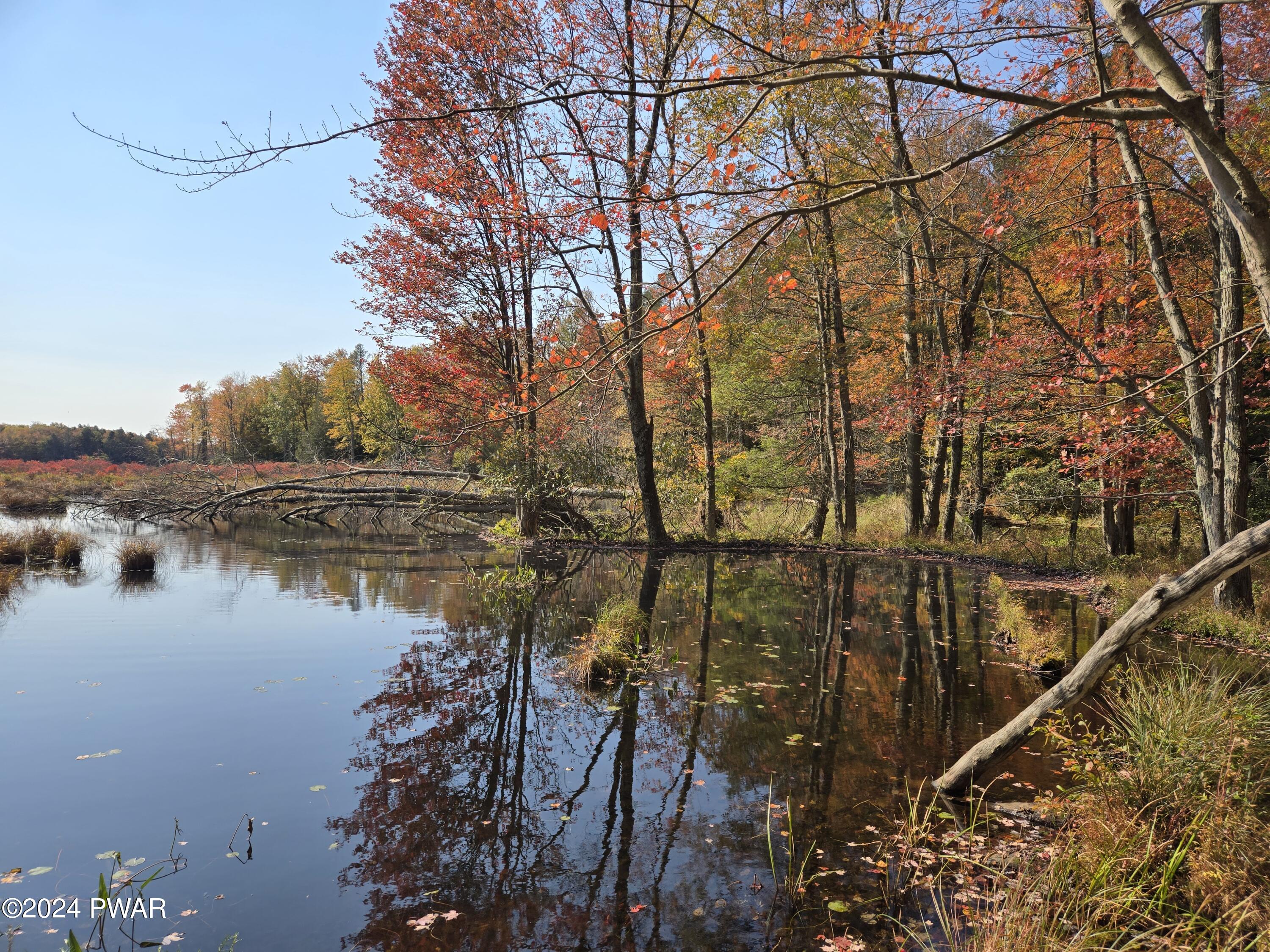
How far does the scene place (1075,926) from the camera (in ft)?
9.59

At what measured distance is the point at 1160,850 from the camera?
10.0 feet

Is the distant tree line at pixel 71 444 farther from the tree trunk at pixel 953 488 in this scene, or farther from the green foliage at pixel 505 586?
the tree trunk at pixel 953 488

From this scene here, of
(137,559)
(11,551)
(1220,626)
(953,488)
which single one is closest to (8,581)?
(137,559)

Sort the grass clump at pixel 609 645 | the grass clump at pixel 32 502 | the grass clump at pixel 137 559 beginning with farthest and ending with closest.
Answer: the grass clump at pixel 32 502
the grass clump at pixel 137 559
the grass clump at pixel 609 645

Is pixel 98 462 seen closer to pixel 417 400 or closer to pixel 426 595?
pixel 417 400

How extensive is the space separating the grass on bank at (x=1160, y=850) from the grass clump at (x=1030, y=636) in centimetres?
326

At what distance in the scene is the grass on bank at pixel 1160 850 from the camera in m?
2.62

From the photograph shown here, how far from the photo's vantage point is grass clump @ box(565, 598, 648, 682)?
6840mm

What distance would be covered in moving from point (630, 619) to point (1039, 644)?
4.32 meters

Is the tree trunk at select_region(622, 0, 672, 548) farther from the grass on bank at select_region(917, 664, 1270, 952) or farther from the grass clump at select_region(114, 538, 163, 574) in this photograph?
the grass on bank at select_region(917, 664, 1270, 952)

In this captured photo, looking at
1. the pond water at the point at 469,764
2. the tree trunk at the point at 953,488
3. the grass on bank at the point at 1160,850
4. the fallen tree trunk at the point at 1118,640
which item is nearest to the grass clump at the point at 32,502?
the pond water at the point at 469,764

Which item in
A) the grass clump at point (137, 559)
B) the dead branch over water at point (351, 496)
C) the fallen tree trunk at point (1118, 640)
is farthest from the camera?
the dead branch over water at point (351, 496)

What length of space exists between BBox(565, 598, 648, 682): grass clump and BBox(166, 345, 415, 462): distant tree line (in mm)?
31769

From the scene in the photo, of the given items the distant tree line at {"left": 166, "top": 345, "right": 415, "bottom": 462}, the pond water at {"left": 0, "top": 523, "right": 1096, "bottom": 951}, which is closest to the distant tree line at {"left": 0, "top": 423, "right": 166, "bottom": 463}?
the distant tree line at {"left": 166, "top": 345, "right": 415, "bottom": 462}
